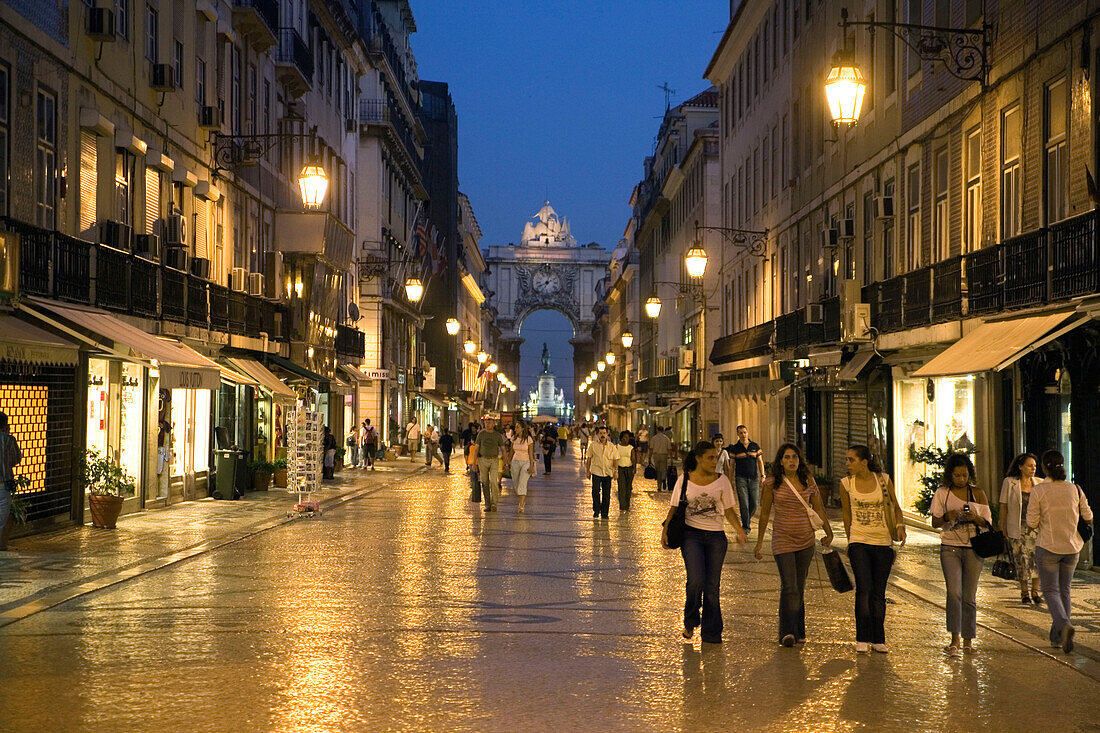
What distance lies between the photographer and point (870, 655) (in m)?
10.7

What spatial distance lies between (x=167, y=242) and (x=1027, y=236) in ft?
50.0

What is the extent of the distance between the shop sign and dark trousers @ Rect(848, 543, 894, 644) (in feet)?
43.9

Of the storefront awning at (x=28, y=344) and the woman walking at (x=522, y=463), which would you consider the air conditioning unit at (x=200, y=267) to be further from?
the storefront awning at (x=28, y=344)

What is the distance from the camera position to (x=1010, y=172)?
1962 cm

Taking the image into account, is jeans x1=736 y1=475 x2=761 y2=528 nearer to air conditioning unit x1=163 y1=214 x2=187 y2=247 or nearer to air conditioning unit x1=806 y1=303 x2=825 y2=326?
air conditioning unit x1=806 y1=303 x2=825 y2=326

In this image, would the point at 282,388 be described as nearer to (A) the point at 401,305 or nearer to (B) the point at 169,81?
(B) the point at 169,81

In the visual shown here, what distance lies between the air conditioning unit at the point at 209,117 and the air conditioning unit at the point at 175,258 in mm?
3430

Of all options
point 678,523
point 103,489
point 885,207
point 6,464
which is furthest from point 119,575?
point 885,207

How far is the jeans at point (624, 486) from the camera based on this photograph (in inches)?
1144

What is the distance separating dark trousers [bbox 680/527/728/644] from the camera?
11.2 metres

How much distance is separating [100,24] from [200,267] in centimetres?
680

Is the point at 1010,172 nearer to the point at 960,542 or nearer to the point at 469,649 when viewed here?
the point at 960,542

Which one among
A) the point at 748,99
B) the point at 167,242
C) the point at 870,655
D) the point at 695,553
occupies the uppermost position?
the point at 748,99

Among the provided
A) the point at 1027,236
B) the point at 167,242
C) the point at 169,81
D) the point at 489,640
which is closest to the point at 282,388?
the point at 167,242
